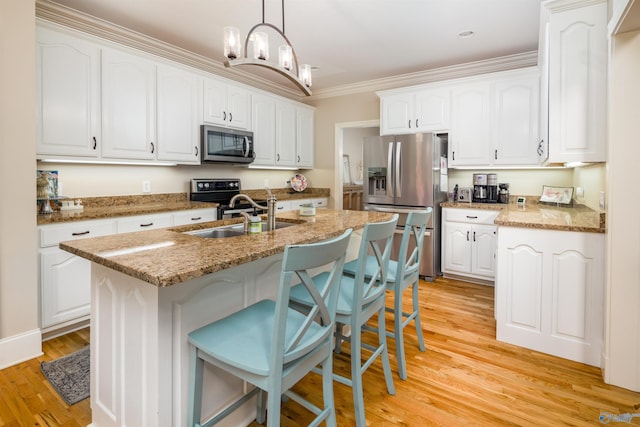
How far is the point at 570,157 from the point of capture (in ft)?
7.22

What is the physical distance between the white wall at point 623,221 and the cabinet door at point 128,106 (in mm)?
3557

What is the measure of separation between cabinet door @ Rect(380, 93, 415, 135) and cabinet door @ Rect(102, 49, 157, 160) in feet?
9.01

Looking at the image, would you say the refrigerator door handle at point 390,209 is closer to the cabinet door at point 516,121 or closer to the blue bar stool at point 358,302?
the cabinet door at point 516,121

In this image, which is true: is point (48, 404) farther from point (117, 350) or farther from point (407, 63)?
point (407, 63)

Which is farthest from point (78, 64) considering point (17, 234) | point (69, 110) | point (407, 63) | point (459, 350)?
point (459, 350)

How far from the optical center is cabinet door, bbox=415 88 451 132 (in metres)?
4.07

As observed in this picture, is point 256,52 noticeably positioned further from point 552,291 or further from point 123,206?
point 552,291

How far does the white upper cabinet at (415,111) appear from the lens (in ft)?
13.4

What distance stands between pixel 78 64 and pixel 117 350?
8.25 ft

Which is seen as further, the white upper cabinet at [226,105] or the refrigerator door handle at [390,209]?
the refrigerator door handle at [390,209]

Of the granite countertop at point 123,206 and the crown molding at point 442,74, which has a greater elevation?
the crown molding at point 442,74

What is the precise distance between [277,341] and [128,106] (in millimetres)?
2944

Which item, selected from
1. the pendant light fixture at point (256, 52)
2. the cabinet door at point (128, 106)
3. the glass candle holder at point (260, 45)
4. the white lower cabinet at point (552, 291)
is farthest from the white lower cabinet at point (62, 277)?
the white lower cabinet at point (552, 291)

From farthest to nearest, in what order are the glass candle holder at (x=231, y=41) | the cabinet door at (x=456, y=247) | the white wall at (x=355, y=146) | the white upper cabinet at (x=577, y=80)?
the white wall at (x=355, y=146) → the cabinet door at (x=456, y=247) → the white upper cabinet at (x=577, y=80) → the glass candle holder at (x=231, y=41)
